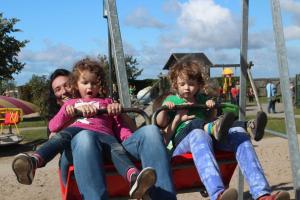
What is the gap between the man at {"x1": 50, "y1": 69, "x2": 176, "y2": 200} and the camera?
2879 mm

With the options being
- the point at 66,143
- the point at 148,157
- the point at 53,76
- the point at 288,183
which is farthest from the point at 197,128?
the point at 288,183

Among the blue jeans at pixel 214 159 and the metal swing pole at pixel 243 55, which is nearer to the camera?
the blue jeans at pixel 214 159

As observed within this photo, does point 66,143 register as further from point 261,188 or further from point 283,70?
point 283,70

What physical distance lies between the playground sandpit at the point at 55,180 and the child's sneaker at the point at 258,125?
5.82 feet

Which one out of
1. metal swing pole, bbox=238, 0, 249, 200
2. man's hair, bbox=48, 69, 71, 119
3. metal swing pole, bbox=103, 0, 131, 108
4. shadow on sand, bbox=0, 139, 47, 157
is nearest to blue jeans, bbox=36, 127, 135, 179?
metal swing pole, bbox=103, 0, 131, 108

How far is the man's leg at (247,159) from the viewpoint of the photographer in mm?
3137

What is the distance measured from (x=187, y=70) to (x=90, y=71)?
71cm

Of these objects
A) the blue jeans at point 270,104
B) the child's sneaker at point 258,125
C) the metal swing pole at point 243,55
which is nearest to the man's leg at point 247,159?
the child's sneaker at point 258,125

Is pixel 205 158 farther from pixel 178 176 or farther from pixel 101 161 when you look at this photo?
pixel 101 161

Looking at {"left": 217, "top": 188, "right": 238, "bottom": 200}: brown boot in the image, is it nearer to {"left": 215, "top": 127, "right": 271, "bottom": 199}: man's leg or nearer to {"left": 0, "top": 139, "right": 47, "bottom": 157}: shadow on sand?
{"left": 215, "top": 127, "right": 271, "bottom": 199}: man's leg

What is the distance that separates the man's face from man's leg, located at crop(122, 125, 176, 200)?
1.15 metres

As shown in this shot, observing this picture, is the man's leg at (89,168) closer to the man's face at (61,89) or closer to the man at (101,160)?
the man at (101,160)

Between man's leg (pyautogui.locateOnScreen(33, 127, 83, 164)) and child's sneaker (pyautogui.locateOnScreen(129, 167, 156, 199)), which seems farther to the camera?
man's leg (pyautogui.locateOnScreen(33, 127, 83, 164))

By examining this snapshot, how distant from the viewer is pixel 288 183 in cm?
658
